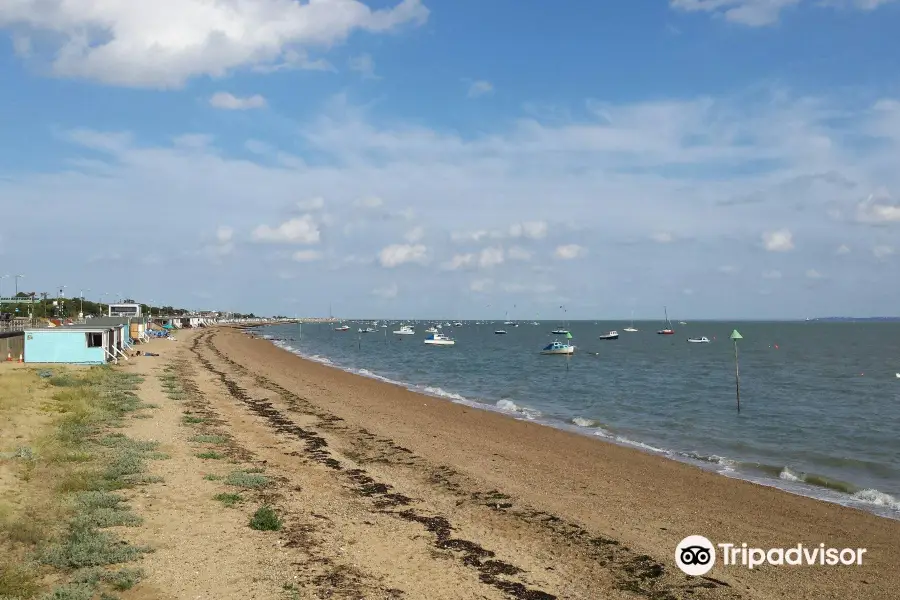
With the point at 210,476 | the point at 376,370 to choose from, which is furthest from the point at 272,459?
the point at 376,370

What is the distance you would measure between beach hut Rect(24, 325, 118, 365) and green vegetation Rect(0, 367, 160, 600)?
20891 mm

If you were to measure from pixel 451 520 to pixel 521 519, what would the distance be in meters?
1.46

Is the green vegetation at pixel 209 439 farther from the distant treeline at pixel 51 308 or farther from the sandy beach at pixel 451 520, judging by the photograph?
the distant treeline at pixel 51 308

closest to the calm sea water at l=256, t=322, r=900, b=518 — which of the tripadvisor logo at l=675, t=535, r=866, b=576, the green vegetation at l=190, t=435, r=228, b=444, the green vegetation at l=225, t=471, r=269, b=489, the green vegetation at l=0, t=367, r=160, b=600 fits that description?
the tripadvisor logo at l=675, t=535, r=866, b=576

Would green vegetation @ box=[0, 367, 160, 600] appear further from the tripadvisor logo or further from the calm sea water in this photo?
the calm sea water

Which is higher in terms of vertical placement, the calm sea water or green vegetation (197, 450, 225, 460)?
green vegetation (197, 450, 225, 460)

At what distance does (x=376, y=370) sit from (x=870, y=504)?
48939mm

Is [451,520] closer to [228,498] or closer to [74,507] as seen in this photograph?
[228,498]

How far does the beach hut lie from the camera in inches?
1614

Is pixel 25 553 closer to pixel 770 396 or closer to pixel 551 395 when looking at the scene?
pixel 551 395

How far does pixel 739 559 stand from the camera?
11234mm

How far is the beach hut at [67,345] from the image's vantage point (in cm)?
4100

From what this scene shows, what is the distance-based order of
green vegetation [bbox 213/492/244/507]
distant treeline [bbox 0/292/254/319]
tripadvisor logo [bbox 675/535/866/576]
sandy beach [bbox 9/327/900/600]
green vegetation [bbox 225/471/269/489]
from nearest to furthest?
sandy beach [bbox 9/327/900/600], tripadvisor logo [bbox 675/535/866/576], green vegetation [bbox 213/492/244/507], green vegetation [bbox 225/471/269/489], distant treeline [bbox 0/292/254/319]

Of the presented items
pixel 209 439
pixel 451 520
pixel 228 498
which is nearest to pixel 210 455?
pixel 209 439
